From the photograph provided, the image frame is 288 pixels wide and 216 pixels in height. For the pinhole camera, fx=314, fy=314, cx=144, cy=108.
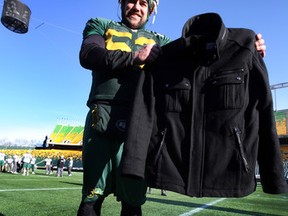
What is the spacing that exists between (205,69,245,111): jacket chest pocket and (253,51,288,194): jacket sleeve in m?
0.14

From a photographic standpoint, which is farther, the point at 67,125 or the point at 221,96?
the point at 67,125

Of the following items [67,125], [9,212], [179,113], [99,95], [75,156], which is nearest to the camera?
[179,113]

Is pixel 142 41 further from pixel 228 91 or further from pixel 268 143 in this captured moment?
pixel 268 143

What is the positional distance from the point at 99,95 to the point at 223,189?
1.09 meters

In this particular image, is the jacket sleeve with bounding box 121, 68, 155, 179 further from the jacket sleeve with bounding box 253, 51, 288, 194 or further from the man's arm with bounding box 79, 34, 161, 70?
the jacket sleeve with bounding box 253, 51, 288, 194

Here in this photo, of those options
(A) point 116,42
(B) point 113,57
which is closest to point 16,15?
(A) point 116,42

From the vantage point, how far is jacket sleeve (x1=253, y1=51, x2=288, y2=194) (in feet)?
6.77

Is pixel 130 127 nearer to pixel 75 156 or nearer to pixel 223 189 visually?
pixel 223 189

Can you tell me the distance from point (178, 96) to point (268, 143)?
68cm

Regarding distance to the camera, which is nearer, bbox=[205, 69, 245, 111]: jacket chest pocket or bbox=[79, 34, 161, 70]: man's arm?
bbox=[205, 69, 245, 111]: jacket chest pocket

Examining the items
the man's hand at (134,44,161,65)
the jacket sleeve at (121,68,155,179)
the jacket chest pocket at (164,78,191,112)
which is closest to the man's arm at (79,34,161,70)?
the man's hand at (134,44,161,65)

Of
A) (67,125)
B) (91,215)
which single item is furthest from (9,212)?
(67,125)

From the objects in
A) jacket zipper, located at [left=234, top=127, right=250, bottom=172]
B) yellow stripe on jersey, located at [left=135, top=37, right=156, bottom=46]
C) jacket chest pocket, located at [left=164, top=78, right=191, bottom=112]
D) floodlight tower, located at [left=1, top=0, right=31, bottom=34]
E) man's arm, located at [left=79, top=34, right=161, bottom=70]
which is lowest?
jacket zipper, located at [left=234, top=127, right=250, bottom=172]

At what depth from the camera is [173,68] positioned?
90.1 inches
